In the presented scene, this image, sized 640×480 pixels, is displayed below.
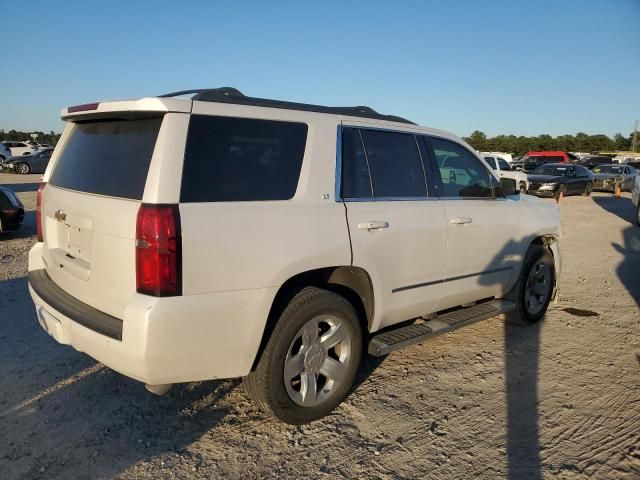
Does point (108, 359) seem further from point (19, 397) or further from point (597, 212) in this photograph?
point (597, 212)

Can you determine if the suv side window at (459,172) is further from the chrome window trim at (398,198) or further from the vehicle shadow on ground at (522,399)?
the vehicle shadow on ground at (522,399)

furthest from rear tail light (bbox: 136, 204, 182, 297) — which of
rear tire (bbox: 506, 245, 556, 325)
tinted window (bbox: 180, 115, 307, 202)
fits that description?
rear tire (bbox: 506, 245, 556, 325)

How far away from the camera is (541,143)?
2906 inches

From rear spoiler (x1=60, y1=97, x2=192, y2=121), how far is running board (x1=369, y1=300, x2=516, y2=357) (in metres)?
2.06

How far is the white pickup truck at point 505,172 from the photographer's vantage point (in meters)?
20.8

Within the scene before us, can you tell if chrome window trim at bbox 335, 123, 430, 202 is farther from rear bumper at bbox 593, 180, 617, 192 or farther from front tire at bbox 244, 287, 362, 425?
rear bumper at bbox 593, 180, 617, 192

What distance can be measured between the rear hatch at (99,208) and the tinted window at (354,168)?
4.20 feet

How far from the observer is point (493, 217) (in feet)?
14.5

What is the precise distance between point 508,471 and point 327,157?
219cm

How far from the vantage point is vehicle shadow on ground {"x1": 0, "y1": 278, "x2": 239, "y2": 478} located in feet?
8.98

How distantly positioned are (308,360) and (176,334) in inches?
38.2

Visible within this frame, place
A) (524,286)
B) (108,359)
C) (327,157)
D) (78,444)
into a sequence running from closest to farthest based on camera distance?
(108,359)
(78,444)
(327,157)
(524,286)

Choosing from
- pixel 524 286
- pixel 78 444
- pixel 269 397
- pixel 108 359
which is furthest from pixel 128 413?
pixel 524 286

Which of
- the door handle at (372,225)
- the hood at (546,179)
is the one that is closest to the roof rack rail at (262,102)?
the door handle at (372,225)
